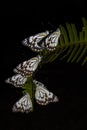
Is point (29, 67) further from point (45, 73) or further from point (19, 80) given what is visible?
point (45, 73)

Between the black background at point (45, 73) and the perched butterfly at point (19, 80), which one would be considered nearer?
the perched butterfly at point (19, 80)

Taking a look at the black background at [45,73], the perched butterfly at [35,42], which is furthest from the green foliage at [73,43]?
the black background at [45,73]

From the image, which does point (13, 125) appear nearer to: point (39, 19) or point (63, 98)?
point (63, 98)

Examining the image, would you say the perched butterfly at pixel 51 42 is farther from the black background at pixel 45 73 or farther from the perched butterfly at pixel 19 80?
the black background at pixel 45 73

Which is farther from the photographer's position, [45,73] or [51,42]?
[45,73]

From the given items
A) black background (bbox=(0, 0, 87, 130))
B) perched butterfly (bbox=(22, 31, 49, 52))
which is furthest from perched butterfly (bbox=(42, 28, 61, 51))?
black background (bbox=(0, 0, 87, 130))

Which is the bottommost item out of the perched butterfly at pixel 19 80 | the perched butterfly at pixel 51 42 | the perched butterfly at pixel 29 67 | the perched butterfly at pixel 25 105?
the perched butterfly at pixel 25 105

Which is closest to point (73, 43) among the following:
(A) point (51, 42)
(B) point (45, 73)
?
(A) point (51, 42)

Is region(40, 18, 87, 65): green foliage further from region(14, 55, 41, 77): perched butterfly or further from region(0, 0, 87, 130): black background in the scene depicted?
region(0, 0, 87, 130): black background
